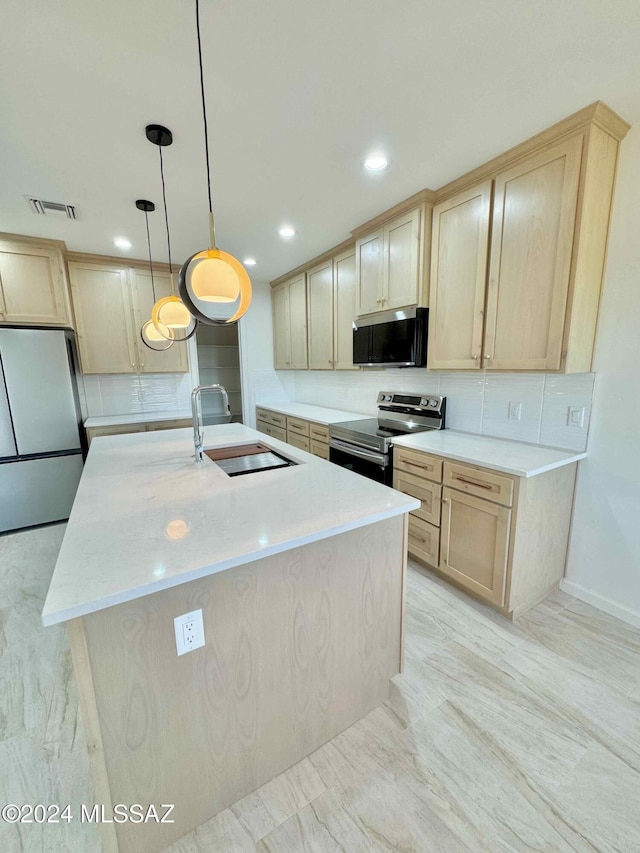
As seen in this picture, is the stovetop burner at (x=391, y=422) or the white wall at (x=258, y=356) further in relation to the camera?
the white wall at (x=258, y=356)

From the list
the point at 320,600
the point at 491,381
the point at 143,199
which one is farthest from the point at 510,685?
the point at 143,199

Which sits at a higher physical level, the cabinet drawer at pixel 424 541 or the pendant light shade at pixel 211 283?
the pendant light shade at pixel 211 283

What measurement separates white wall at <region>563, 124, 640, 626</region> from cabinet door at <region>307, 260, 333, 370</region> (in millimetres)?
2228

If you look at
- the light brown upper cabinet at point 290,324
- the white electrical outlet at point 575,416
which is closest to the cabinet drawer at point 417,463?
the white electrical outlet at point 575,416

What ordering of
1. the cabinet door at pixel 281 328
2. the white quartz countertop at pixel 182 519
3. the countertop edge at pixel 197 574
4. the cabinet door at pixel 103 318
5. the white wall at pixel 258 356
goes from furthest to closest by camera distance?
1. the white wall at pixel 258 356
2. the cabinet door at pixel 281 328
3. the cabinet door at pixel 103 318
4. the white quartz countertop at pixel 182 519
5. the countertop edge at pixel 197 574

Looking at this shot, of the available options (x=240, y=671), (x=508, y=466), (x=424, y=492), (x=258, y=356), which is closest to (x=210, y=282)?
(x=240, y=671)

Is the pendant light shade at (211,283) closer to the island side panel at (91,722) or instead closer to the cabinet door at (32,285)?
the island side panel at (91,722)

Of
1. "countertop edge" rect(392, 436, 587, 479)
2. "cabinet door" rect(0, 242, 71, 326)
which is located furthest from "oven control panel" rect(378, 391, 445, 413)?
"cabinet door" rect(0, 242, 71, 326)

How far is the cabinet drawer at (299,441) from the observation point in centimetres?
368

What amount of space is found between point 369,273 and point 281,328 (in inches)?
72.8

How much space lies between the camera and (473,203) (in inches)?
82.4

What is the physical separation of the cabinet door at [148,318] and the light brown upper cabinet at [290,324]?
3.94ft

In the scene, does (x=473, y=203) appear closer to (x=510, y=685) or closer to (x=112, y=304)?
(x=510, y=685)

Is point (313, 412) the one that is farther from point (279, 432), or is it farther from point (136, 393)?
point (136, 393)
